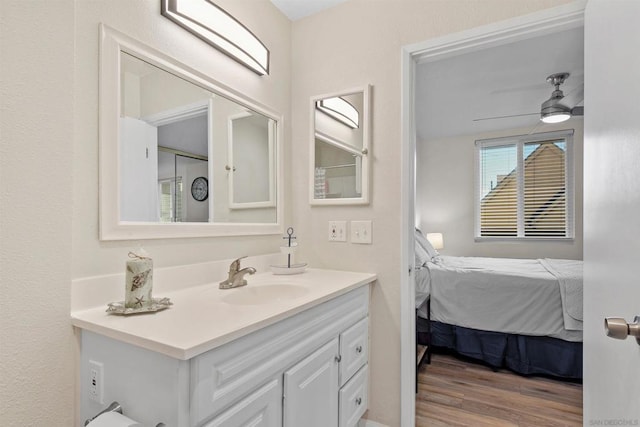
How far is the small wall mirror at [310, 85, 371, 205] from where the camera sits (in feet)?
5.69

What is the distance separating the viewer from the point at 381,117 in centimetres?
170

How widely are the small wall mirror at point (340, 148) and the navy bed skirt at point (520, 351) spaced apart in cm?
163

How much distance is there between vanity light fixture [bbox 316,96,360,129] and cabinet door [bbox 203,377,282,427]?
134 cm

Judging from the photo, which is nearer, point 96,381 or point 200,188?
point 96,381

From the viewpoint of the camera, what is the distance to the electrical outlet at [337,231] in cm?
180

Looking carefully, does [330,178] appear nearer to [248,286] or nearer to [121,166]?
[248,286]

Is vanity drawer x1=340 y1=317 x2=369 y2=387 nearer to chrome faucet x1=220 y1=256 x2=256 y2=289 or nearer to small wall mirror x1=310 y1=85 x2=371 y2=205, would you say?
chrome faucet x1=220 y1=256 x2=256 y2=289

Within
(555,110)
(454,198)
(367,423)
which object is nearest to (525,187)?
(454,198)

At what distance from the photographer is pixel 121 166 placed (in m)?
1.12

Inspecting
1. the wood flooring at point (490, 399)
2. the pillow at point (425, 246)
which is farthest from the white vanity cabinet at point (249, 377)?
the pillow at point (425, 246)

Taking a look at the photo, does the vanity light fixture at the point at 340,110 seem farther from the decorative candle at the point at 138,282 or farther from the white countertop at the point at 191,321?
the decorative candle at the point at 138,282

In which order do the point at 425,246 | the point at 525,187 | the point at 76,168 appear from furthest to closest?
the point at 525,187 → the point at 425,246 → the point at 76,168

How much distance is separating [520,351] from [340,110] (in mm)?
2238

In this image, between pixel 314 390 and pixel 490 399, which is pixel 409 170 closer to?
pixel 314 390
